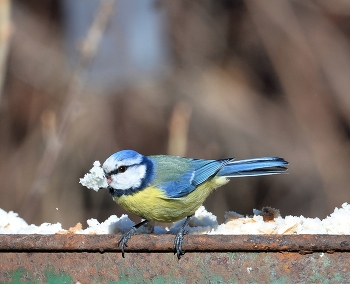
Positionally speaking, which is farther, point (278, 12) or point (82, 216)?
point (278, 12)

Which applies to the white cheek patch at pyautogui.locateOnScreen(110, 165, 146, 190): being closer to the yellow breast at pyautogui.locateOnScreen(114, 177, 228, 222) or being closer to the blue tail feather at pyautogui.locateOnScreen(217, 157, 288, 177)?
the yellow breast at pyautogui.locateOnScreen(114, 177, 228, 222)

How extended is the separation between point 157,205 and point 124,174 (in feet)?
0.67

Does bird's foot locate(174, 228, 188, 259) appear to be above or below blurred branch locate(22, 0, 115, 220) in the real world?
below

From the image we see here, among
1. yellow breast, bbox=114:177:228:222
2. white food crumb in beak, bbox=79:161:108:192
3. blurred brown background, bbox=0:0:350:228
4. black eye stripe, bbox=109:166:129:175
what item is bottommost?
yellow breast, bbox=114:177:228:222

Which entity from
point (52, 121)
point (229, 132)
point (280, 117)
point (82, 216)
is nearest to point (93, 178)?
point (52, 121)

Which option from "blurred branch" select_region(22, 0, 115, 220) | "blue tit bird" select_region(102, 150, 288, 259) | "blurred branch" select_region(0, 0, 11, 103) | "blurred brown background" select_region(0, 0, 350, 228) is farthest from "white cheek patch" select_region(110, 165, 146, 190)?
"blurred brown background" select_region(0, 0, 350, 228)

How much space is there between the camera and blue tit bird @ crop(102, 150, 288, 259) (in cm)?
261

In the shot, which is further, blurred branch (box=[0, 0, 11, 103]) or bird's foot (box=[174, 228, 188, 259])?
blurred branch (box=[0, 0, 11, 103])

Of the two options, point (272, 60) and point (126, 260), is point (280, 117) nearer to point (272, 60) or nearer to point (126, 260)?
point (272, 60)

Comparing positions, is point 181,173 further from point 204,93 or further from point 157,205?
point 204,93

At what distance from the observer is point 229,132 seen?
5.76 metres

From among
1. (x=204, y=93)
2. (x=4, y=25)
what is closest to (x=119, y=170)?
(x=4, y=25)

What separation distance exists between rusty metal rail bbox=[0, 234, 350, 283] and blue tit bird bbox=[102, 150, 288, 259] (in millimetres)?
420

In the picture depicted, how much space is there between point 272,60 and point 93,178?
4.05 metres
